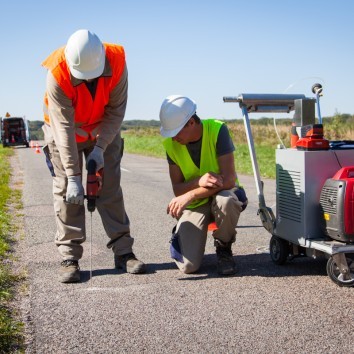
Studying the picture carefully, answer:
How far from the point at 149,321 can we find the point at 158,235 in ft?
9.74

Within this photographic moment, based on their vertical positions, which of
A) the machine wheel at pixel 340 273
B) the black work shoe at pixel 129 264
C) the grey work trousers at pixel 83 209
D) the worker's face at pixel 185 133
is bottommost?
the black work shoe at pixel 129 264

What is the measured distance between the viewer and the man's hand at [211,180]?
4.65 meters

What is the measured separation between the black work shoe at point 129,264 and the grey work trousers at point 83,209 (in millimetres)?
49

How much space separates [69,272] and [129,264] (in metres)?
0.51

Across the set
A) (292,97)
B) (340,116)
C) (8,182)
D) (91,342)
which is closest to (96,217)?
(292,97)

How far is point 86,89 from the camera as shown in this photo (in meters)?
4.56

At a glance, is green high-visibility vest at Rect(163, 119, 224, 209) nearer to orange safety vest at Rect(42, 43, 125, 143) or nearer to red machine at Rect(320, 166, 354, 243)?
orange safety vest at Rect(42, 43, 125, 143)

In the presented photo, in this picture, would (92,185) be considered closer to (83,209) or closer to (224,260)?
(83,209)

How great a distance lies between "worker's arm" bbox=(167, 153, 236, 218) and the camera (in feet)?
15.4

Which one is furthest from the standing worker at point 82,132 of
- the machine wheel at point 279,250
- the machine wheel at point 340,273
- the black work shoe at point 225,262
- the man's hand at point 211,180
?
the machine wheel at point 340,273

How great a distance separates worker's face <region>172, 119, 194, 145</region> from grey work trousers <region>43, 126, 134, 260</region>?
23.1 inches

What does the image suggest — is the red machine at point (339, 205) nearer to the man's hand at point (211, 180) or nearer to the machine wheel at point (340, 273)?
the machine wheel at point (340, 273)

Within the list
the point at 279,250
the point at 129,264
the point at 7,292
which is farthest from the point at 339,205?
the point at 7,292

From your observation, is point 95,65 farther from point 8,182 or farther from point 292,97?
point 8,182
